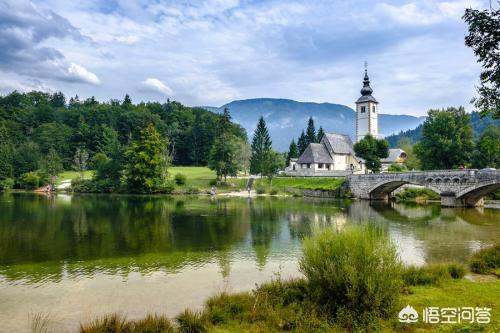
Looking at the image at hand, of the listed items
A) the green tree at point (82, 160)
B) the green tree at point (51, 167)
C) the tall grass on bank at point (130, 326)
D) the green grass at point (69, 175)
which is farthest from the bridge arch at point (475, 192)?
the green tree at point (51, 167)

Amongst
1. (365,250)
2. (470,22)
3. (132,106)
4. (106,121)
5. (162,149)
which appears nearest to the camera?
(365,250)

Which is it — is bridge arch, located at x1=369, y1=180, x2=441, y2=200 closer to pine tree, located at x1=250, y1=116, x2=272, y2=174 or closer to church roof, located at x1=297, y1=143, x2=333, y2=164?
church roof, located at x1=297, y1=143, x2=333, y2=164

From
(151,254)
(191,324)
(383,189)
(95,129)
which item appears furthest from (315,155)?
(191,324)

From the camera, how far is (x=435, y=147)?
62.4 meters

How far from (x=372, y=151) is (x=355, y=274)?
69788 mm

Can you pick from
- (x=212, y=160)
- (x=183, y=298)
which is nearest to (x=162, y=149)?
(x=212, y=160)

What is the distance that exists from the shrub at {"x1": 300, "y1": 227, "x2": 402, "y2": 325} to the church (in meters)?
61.0

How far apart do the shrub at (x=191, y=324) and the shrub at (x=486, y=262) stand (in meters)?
10.4

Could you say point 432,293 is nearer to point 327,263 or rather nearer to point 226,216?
point 327,263

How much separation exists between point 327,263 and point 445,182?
4216cm

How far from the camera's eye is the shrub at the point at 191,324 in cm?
915

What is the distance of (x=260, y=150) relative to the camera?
77250 millimetres

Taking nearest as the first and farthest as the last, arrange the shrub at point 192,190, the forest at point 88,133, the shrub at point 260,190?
the shrub at point 260,190 < the shrub at point 192,190 < the forest at point 88,133

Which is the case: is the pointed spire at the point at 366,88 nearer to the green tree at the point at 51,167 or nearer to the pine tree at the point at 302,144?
the pine tree at the point at 302,144
